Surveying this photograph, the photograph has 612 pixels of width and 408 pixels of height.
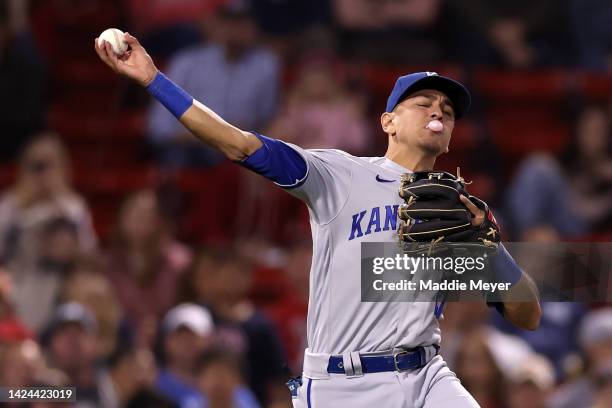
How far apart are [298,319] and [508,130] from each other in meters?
3.58

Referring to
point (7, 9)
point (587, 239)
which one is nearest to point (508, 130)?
point (587, 239)

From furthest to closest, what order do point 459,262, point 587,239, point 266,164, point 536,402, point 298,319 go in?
point 587,239
point 298,319
point 536,402
point 459,262
point 266,164

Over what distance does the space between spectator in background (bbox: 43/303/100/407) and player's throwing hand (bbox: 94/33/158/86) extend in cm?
336

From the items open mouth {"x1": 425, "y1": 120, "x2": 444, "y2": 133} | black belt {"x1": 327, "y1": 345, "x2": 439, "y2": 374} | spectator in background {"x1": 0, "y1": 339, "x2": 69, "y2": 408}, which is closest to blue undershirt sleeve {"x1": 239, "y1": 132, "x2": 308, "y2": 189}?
open mouth {"x1": 425, "y1": 120, "x2": 444, "y2": 133}

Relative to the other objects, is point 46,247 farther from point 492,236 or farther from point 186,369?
point 492,236

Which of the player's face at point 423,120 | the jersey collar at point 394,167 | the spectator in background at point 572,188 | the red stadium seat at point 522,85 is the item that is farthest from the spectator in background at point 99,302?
the red stadium seat at point 522,85

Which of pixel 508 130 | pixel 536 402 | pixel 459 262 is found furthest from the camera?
pixel 508 130

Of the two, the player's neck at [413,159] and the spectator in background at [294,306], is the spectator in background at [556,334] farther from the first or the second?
the player's neck at [413,159]

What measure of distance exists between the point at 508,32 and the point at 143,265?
4.53m

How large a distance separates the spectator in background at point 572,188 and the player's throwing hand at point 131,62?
5568 mm

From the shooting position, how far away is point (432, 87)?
4871mm

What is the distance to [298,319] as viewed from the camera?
8.53 m

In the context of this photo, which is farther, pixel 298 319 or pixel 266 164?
pixel 298 319

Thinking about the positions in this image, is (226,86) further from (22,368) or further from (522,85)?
(22,368)
